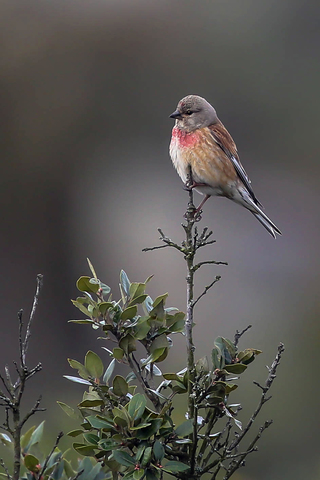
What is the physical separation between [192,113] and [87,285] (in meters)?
1.49

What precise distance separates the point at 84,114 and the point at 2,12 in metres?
1.47

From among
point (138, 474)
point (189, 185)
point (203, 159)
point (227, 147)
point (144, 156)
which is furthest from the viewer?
point (144, 156)

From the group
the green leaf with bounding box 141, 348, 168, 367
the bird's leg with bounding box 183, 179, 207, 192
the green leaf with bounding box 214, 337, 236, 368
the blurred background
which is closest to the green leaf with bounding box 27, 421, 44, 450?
the green leaf with bounding box 141, 348, 168, 367

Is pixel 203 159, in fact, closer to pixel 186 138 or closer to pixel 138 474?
pixel 186 138

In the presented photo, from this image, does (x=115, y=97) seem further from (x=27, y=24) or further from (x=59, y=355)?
(x=59, y=355)

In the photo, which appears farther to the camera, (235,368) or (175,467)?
(235,368)

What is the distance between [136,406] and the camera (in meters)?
0.98

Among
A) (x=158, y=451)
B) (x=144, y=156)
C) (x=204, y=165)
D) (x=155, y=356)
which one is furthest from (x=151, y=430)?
(x=144, y=156)

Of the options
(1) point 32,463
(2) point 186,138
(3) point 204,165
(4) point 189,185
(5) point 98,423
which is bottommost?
(1) point 32,463

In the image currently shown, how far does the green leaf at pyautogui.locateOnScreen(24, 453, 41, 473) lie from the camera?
1.08m

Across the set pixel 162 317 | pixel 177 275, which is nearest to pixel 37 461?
pixel 162 317

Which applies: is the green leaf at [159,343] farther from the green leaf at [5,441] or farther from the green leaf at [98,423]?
the green leaf at [5,441]

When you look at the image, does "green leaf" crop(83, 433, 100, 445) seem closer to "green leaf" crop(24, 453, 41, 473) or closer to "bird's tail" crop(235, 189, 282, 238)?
"green leaf" crop(24, 453, 41, 473)

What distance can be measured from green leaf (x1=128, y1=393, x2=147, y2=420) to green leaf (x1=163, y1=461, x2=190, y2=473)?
93mm
